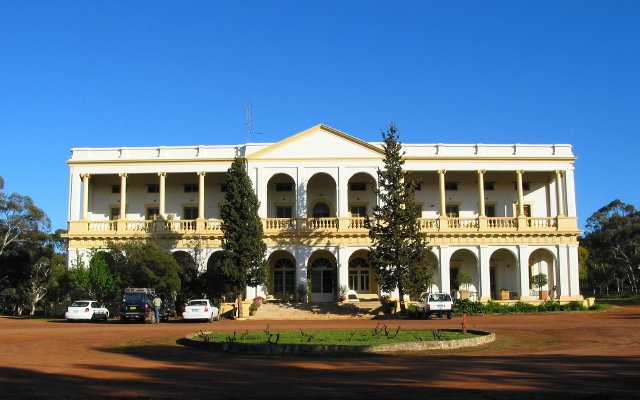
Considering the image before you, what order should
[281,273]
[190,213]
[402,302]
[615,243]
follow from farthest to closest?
[615,243]
[190,213]
[281,273]
[402,302]

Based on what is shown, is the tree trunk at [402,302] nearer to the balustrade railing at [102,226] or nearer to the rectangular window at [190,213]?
the rectangular window at [190,213]

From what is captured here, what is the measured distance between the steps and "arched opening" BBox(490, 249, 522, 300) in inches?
→ 439

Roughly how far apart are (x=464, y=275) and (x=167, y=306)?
21340 millimetres

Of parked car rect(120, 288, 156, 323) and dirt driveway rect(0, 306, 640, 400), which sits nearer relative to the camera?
dirt driveway rect(0, 306, 640, 400)

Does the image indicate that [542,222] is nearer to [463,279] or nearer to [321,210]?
[463,279]

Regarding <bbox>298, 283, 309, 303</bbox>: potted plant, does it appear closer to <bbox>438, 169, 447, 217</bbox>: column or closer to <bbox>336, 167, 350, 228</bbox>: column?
<bbox>336, 167, 350, 228</bbox>: column

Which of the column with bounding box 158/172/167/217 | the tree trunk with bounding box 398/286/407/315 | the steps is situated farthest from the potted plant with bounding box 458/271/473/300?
the column with bounding box 158/172/167/217

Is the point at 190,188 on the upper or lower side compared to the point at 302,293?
upper

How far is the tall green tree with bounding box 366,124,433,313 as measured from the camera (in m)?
41.0

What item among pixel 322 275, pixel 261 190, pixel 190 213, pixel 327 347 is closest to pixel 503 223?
pixel 322 275

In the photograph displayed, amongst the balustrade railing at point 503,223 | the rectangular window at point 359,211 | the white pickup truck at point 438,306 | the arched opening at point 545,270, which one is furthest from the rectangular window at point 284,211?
the arched opening at point 545,270

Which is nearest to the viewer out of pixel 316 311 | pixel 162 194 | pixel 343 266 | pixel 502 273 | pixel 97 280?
pixel 97 280

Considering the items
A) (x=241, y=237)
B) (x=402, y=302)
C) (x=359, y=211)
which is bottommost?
(x=402, y=302)

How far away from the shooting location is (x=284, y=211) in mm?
50938
